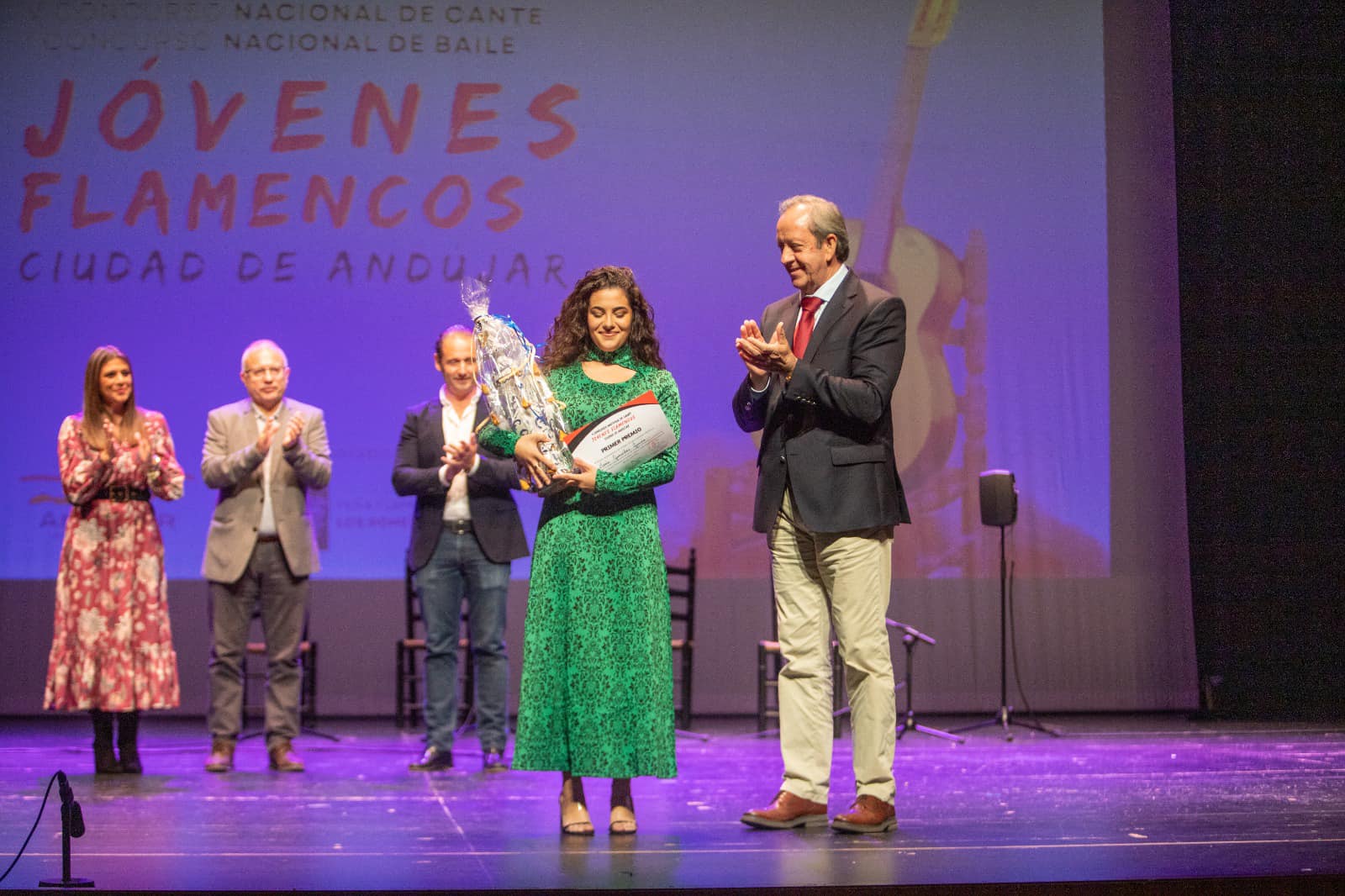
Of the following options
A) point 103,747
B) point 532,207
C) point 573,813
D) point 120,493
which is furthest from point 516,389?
point 532,207

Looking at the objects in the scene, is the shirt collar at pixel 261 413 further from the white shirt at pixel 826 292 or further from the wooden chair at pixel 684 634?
the white shirt at pixel 826 292

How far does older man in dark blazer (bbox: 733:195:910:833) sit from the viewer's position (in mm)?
3277

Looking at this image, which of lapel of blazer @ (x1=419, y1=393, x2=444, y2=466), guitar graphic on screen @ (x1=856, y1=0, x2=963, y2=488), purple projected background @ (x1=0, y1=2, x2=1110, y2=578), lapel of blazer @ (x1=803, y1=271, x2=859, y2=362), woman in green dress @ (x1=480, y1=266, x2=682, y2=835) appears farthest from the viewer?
guitar graphic on screen @ (x1=856, y1=0, x2=963, y2=488)

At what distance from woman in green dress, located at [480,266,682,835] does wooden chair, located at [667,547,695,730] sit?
9.40 ft

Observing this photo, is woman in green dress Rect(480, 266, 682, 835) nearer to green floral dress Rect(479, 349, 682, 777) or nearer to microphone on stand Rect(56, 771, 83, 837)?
green floral dress Rect(479, 349, 682, 777)

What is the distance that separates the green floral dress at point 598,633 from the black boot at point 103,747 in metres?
2.21

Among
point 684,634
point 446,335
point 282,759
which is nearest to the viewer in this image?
point 282,759

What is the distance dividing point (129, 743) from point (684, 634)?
2915 mm

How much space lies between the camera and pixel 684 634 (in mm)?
6898

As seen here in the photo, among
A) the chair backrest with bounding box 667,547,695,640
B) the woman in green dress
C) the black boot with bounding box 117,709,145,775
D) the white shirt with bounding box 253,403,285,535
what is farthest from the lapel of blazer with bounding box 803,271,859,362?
the chair backrest with bounding box 667,547,695,640

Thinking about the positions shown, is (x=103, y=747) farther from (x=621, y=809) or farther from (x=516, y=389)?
(x=516, y=389)

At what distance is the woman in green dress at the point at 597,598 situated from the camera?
3.18 metres

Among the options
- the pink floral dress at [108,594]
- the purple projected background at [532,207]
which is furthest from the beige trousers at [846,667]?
the purple projected background at [532,207]

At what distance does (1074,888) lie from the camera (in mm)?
2553
